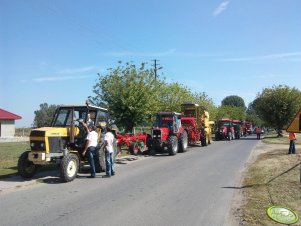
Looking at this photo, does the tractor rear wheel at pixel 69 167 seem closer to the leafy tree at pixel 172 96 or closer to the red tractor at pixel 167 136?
the red tractor at pixel 167 136

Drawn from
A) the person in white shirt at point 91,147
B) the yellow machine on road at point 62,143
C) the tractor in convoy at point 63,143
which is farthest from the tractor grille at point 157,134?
the person in white shirt at point 91,147

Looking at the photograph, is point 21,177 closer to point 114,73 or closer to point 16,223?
point 16,223

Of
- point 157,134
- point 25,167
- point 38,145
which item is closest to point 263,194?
point 38,145

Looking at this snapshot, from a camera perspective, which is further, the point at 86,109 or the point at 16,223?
the point at 86,109

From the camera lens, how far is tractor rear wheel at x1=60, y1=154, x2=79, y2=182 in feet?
40.0

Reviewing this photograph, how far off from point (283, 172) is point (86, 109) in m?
7.60

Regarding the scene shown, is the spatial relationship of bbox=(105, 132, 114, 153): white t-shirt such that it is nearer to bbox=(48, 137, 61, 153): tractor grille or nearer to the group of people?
the group of people

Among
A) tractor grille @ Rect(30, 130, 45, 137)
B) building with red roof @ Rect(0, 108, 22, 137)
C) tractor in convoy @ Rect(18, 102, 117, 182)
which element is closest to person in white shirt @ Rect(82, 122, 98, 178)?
tractor in convoy @ Rect(18, 102, 117, 182)

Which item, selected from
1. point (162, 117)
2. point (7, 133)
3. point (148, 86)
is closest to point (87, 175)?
point (162, 117)

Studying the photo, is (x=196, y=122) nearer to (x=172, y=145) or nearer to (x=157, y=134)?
(x=157, y=134)

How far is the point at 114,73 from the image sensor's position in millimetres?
28703

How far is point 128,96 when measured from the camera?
89.6ft

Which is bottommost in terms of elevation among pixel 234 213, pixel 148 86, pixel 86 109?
pixel 234 213

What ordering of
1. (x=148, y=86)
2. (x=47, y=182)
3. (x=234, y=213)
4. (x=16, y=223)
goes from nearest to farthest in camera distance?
1. (x=16, y=223)
2. (x=234, y=213)
3. (x=47, y=182)
4. (x=148, y=86)
